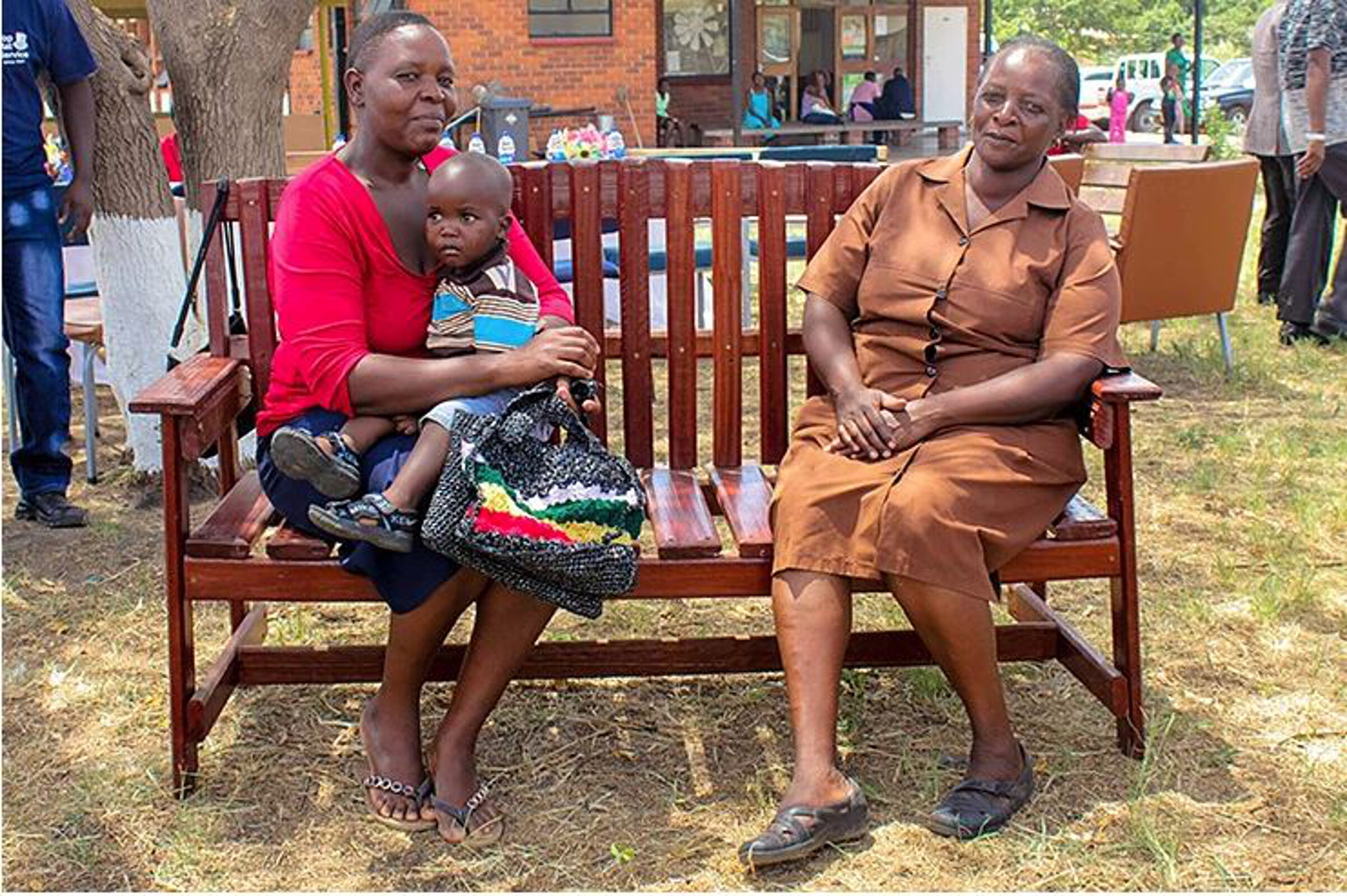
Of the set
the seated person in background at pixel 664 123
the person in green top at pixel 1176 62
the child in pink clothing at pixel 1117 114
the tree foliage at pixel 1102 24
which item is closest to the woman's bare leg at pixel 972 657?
the child in pink clothing at pixel 1117 114

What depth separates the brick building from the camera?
2152cm

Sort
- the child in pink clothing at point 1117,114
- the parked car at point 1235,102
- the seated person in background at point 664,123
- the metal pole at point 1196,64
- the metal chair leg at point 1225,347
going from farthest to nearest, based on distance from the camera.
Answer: the parked car at point 1235,102 → the seated person in background at point 664,123 → the child in pink clothing at point 1117,114 → the metal pole at point 1196,64 → the metal chair leg at point 1225,347

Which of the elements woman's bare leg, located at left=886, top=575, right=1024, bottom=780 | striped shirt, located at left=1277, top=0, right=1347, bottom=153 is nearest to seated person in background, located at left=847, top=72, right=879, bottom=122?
striped shirt, located at left=1277, top=0, right=1347, bottom=153

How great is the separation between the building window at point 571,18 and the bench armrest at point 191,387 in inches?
749

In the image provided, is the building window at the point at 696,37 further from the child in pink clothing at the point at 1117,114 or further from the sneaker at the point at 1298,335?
the sneaker at the point at 1298,335

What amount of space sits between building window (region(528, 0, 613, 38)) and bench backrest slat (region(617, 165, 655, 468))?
18.8m

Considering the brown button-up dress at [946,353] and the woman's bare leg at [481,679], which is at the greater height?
the brown button-up dress at [946,353]

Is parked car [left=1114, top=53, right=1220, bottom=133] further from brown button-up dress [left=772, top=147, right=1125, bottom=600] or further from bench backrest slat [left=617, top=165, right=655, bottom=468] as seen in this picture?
brown button-up dress [left=772, top=147, right=1125, bottom=600]

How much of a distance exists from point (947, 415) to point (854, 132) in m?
21.8

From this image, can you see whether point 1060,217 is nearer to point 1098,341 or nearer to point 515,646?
point 1098,341

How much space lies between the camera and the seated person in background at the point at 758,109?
Answer: 24.0 meters

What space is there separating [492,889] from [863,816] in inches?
27.9

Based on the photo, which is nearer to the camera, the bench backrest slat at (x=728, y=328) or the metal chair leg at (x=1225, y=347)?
the bench backrest slat at (x=728, y=328)

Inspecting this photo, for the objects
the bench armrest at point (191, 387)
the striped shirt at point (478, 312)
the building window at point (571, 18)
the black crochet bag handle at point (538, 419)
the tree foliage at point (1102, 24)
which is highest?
the tree foliage at point (1102, 24)
